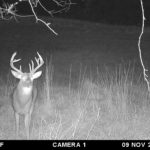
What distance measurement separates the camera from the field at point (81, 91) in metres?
7.52

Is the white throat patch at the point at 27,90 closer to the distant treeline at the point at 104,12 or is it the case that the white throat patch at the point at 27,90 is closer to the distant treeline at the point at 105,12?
the distant treeline at the point at 104,12

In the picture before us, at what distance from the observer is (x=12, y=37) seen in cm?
1886

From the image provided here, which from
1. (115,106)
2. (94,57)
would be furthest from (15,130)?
(94,57)

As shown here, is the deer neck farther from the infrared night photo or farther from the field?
the field

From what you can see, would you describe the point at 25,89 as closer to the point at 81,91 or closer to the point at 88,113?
the point at 88,113

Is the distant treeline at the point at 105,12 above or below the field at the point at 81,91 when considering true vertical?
above

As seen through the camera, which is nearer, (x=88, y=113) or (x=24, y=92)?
(x=24, y=92)

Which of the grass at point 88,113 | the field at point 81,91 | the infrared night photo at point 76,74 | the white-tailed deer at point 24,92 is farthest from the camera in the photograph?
the field at point 81,91

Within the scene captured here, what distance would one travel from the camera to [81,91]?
973 centimetres

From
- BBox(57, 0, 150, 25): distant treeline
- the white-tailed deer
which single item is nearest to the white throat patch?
the white-tailed deer

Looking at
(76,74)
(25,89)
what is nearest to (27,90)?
(25,89)

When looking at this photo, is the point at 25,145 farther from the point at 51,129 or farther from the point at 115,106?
the point at 115,106

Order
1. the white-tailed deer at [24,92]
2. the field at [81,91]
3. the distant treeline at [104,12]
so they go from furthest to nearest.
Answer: the distant treeline at [104,12], the field at [81,91], the white-tailed deer at [24,92]

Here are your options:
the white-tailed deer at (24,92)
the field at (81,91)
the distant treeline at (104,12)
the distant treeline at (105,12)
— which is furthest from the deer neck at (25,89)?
the distant treeline at (105,12)
